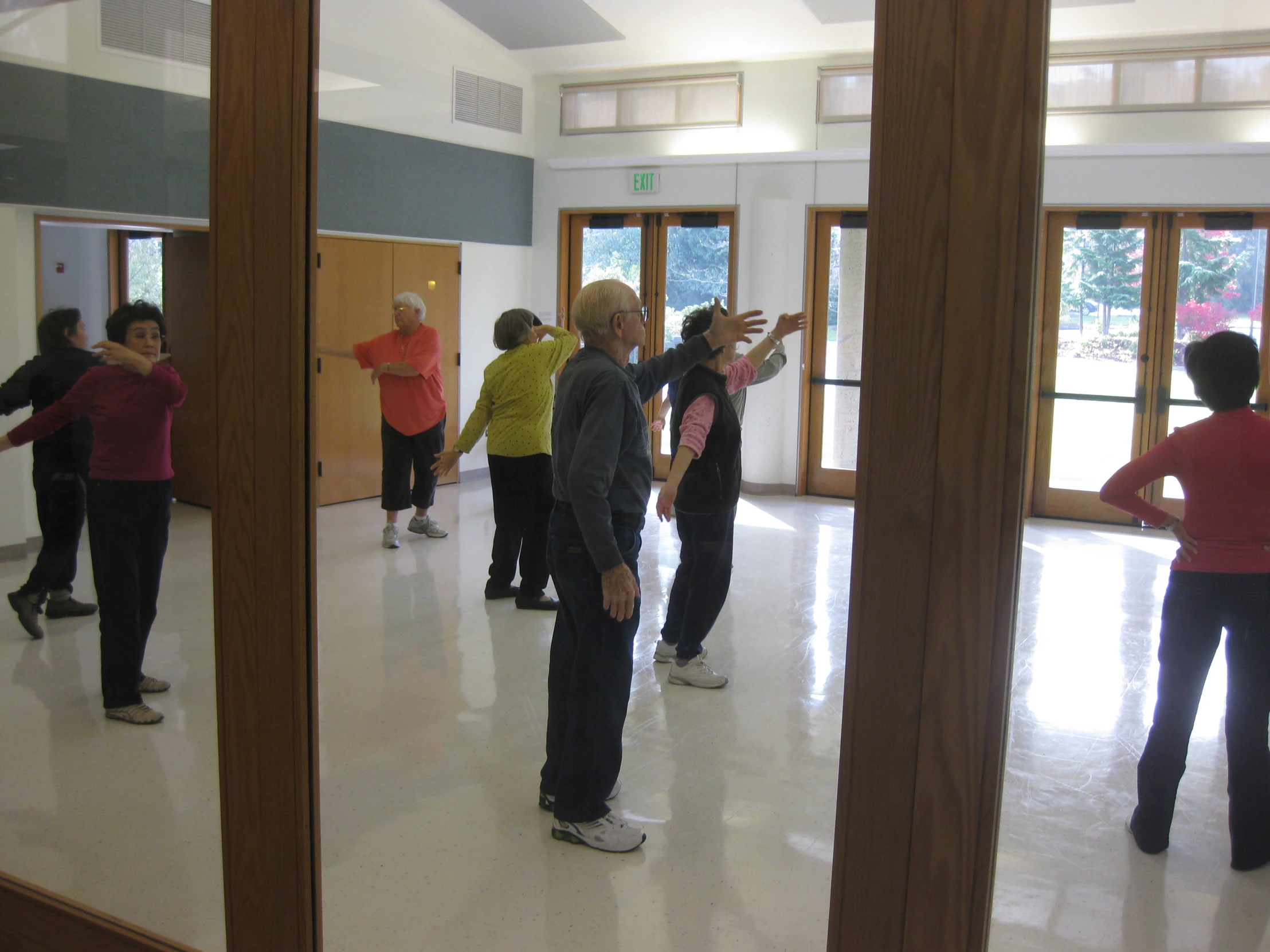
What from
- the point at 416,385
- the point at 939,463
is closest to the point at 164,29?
the point at 416,385

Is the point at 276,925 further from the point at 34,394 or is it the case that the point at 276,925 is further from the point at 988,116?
the point at 988,116

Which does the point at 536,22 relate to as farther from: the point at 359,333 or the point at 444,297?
the point at 359,333

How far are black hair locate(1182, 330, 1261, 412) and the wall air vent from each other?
178cm

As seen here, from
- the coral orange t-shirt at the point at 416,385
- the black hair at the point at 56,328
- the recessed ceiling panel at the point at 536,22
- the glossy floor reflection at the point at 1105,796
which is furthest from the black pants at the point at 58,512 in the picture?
the glossy floor reflection at the point at 1105,796

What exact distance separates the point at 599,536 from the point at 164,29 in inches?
55.5

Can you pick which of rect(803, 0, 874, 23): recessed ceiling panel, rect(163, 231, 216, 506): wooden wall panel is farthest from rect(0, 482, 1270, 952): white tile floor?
rect(803, 0, 874, 23): recessed ceiling panel

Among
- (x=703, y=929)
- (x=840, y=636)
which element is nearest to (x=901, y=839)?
(x=703, y=929)

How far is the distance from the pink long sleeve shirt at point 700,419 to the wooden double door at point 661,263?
6.3 inches

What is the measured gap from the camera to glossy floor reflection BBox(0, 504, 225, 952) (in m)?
2.19

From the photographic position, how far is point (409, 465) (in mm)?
2949

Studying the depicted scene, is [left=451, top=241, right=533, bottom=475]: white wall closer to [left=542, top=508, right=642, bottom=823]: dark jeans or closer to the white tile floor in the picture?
the white tile floor

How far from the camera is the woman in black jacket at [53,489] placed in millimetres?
2543

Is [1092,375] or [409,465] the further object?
[409,465]

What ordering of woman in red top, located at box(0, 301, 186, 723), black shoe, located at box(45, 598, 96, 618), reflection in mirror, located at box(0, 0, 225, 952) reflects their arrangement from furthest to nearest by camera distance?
black shoe, located at box(45, 598, 96, 618), woman in red top, located at box(0, 301, 186, 723), reflection in mirror, located at box(0, 0, 225, 952)
